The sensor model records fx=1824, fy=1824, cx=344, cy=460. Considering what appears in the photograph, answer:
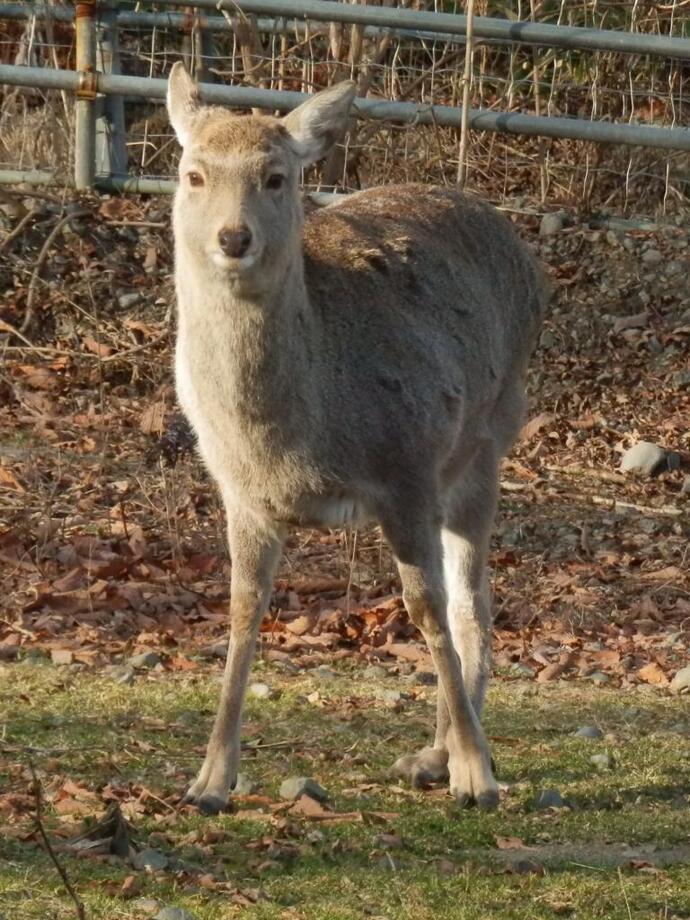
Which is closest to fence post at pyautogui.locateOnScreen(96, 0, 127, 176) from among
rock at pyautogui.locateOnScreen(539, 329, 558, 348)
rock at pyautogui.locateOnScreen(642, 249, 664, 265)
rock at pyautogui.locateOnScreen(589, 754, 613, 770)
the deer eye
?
rock at pyautogui.locateOnScreen(539, 329, 558, 348)

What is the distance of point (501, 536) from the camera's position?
1025 centimetres

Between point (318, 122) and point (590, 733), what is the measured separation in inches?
102

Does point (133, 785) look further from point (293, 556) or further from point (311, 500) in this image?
point (293, 556)

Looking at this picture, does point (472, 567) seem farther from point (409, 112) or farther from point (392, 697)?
point (409, 112)

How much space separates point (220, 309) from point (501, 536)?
14.2ft

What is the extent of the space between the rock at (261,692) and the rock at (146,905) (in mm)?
2547

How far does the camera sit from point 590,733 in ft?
23.6

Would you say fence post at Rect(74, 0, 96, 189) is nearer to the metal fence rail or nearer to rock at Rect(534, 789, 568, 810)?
the metal fence rail

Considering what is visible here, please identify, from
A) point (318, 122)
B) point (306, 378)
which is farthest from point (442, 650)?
point (318, 122)

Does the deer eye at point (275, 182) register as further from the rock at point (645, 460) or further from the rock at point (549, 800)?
the rock at point (645, 460)

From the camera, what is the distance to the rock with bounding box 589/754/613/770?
6.78 meters

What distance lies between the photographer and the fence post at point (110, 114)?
1286 centimetres

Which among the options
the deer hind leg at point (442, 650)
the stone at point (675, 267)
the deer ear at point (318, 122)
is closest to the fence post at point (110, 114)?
the stone at point (675, 267)

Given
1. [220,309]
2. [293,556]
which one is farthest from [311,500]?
[293,556]
